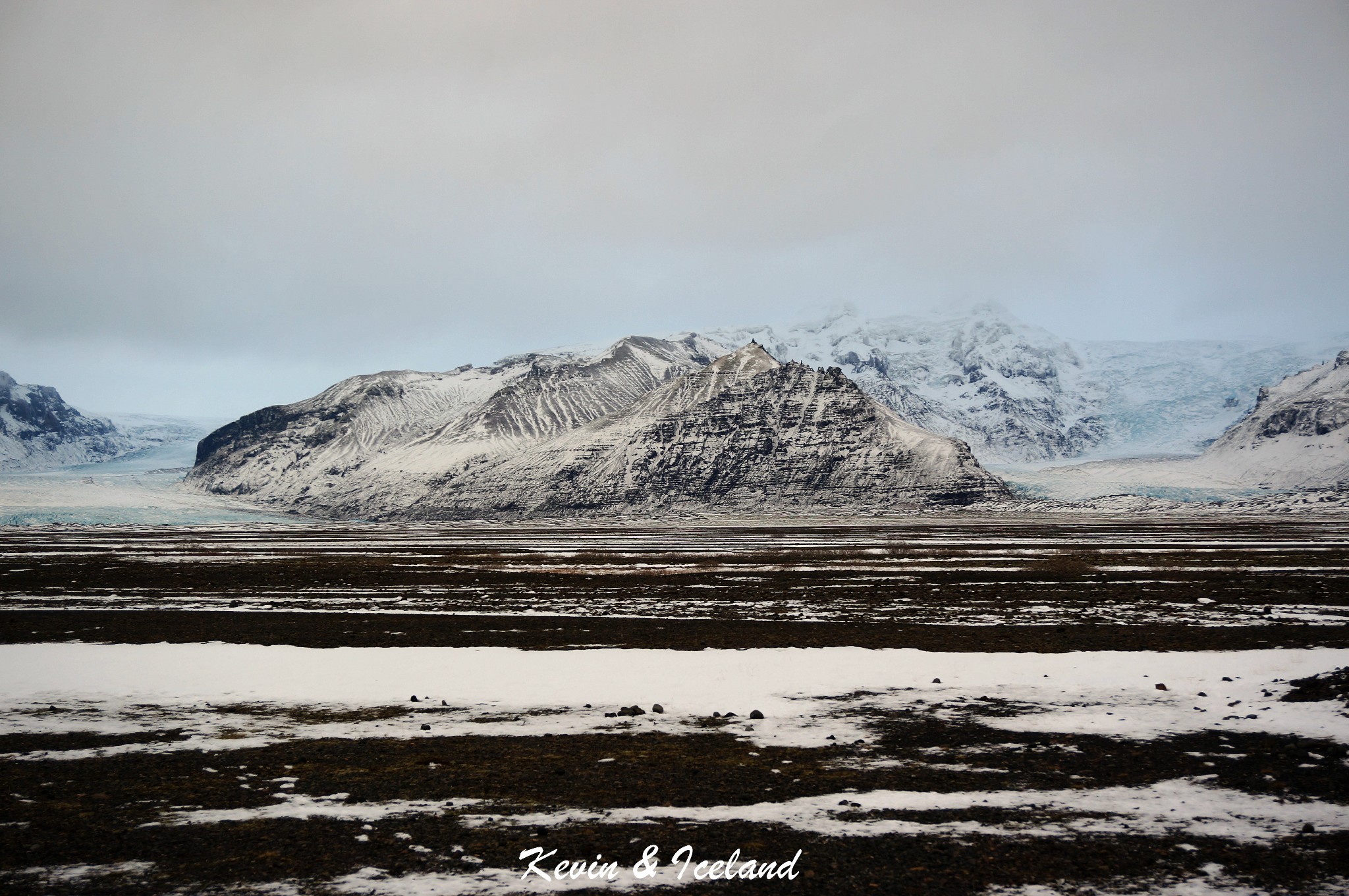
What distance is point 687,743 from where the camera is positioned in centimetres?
1314

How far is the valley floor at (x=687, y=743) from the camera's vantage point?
8516 mm

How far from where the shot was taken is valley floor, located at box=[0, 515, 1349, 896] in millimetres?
8516

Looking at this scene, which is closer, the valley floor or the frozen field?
the valley floor

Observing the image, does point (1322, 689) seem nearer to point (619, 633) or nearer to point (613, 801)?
point (613, 801)

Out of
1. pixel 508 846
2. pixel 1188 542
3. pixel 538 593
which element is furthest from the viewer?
pixel 1188 542

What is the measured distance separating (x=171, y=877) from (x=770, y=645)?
15232 mm

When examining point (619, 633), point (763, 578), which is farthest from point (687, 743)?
point (763, 578)

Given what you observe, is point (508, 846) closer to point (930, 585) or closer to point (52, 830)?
point (52, 830)

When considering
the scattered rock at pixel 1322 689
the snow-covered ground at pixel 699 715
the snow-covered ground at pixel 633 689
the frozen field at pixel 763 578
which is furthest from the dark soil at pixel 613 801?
the frozen field at pixel 763 578

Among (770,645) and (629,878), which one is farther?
(770,645)

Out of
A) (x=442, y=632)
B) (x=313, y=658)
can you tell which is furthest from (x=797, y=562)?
(x=313, y=658)

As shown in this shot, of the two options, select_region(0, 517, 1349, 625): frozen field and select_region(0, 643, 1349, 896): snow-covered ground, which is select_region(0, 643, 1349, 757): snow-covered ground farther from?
select_region(0, 517, 1349, 625): frozen field

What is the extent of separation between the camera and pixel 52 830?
31.0 feet

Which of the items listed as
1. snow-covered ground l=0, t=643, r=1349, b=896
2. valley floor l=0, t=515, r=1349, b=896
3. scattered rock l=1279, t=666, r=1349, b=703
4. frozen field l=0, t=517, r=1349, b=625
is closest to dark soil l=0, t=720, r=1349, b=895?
valley floor l=0, t=515, r=1349, b=896
